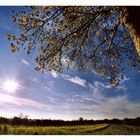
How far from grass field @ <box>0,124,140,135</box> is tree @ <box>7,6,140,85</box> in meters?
0.53

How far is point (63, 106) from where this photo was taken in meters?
3.67

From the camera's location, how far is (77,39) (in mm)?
3736

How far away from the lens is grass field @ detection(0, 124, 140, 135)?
3625mm

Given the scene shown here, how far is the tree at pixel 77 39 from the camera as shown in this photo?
370 centimetres

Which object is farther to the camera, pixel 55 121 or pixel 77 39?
pixel 77 39

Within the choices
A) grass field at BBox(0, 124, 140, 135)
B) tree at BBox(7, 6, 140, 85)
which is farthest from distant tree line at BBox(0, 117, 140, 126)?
tree at BBox(7, 6, 140, 85)

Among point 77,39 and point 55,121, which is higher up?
point 77,39

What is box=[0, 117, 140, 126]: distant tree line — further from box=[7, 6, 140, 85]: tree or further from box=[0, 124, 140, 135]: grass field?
box=[7, 6, 140, 85]: tree

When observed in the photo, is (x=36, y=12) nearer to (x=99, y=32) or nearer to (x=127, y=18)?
(x=99, y=32)

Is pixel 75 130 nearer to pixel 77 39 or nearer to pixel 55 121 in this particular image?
pixel 55 121

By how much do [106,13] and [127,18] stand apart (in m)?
0.50

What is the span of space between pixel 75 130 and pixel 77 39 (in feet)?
3.48

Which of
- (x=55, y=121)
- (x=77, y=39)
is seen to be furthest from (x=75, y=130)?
(x=77, y=39)
